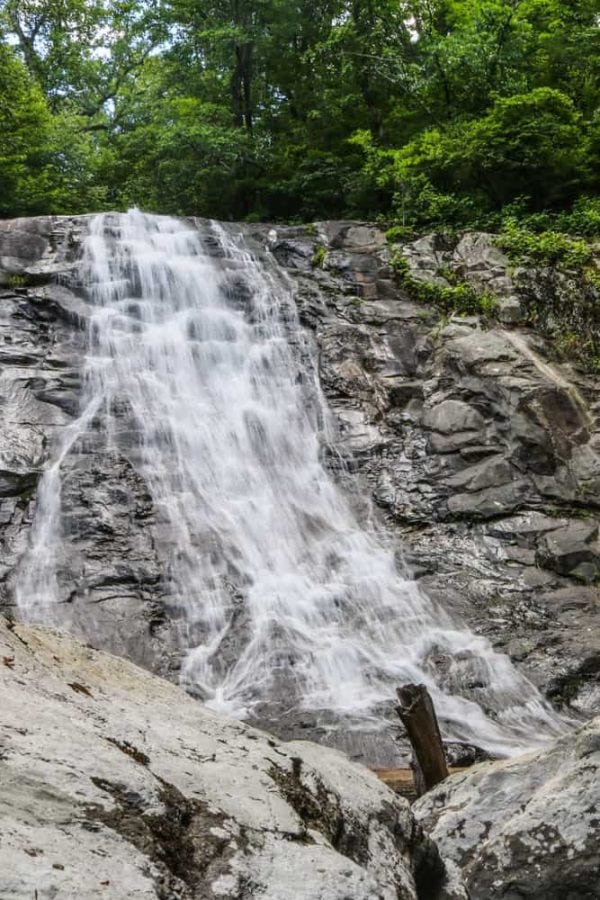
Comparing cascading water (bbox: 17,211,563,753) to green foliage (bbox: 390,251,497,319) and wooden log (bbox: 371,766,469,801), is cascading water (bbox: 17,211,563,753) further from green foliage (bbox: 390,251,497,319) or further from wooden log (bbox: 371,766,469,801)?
green foliage (bbox: 390,251,497,319)

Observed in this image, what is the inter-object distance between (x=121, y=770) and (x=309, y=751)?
1222mm

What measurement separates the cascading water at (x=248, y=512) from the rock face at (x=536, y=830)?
10.3ft

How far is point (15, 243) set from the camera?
1384 cm

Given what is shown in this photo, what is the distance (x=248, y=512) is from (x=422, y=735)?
5719mm

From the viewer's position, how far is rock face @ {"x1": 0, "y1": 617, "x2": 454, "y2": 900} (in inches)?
74.7

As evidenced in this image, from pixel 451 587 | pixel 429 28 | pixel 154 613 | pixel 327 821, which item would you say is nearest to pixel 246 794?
pixel 327 821

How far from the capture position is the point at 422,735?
16.8 feet

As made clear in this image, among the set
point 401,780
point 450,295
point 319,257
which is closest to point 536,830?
point 401,780

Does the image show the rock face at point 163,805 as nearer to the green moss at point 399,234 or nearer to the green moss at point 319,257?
the green moss at point 319,257

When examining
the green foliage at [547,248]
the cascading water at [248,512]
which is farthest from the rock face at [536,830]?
the green foliage at [547,248]

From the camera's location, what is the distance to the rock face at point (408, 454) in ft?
29.8

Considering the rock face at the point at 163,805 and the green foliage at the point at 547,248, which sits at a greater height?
the green foliage at the point at 547,248

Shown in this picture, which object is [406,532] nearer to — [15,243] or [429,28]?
[15,243]

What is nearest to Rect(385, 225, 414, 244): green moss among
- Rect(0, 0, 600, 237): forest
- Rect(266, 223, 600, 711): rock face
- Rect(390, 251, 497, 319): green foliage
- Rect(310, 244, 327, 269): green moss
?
Rect(0, 0, 600, 237): forest
